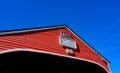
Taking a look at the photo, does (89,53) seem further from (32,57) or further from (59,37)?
(32,57)

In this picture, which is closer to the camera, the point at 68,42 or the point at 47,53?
the point at 47,53

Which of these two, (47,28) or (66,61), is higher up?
(47,28)

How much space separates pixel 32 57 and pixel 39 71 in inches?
129

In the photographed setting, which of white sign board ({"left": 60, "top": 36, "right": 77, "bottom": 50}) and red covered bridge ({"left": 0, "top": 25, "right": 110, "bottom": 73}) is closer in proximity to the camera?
red covered bridge ({"left": 0, "top": 25, "right": 110, "bottom": 73})

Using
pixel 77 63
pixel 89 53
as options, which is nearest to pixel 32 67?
pixel 77 63

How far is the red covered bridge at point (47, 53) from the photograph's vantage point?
12275mm

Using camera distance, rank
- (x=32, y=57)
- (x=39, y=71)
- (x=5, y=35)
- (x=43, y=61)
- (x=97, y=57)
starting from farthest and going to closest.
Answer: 1. (x=97, y=57)
2. (x=39, y=71)
3. (x=43, y=61)
4. (x=32, y=57)
5. (x=5, y=35)

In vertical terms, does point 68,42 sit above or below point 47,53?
above

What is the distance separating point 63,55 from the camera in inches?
582

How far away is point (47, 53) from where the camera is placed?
535 inches

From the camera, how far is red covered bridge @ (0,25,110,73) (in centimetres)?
1227

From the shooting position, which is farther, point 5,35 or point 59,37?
point 59,37

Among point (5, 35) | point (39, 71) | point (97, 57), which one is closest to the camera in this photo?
point (5, 35)

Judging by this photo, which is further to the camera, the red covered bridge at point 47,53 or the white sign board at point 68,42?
the white sign board at point 68,42
